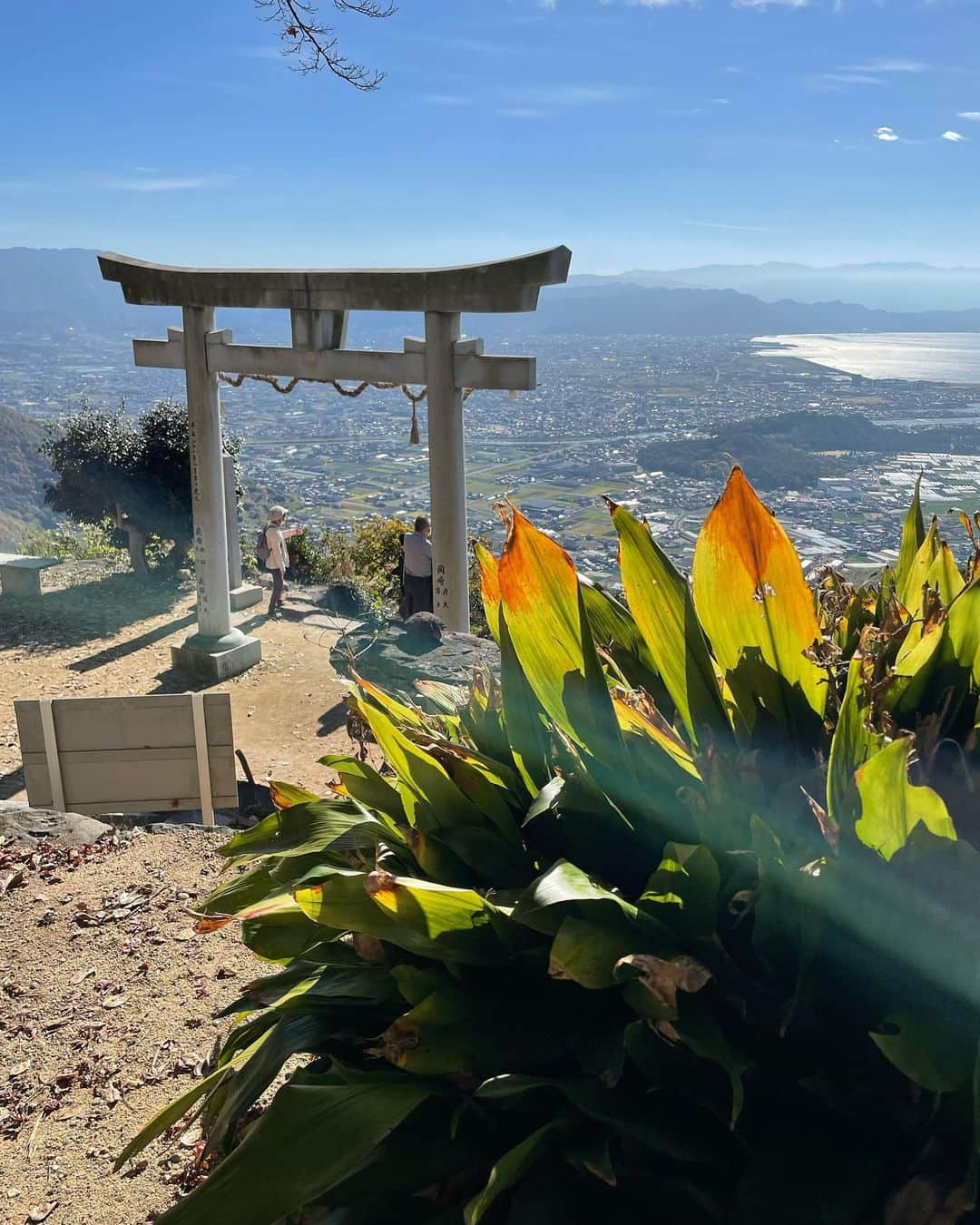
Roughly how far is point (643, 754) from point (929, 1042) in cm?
37

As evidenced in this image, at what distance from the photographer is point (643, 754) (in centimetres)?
106

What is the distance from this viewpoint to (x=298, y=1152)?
95 cm

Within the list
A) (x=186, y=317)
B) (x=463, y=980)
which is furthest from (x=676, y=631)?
(x=186, y=317)

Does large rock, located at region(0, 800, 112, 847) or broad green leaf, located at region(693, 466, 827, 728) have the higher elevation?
broad green leaf, located at region(693, 466, 827, 728)

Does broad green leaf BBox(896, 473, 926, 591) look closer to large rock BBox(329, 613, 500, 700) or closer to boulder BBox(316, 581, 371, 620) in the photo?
large rock BBox(329, 613, 500, 700)

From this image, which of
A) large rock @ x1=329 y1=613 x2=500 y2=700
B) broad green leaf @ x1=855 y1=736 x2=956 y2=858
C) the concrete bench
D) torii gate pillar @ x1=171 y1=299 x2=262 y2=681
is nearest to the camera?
broad green leaf @ x1=855 y1=736 x2=956 y2=858

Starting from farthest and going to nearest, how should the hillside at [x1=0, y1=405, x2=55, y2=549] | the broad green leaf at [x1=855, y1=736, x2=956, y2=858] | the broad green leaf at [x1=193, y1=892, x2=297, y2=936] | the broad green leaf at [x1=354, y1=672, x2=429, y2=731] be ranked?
the hillside at [x1=0, y1=405, x2=55, y2=549]
the broad green leaf at [x1=354, y1=672, x2=429, y2=731]
the broad green leaf at [x1=193, y1=892, x2=297, y2=936]
the broad green leaf at [x1=855, y1=736, x2=956, y2=858]

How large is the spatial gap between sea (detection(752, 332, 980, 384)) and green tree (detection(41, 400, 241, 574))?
33.2ft

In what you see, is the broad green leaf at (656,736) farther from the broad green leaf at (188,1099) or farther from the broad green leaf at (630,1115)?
the broad green leaf at (188,1099)

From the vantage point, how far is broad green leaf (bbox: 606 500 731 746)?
111 cm

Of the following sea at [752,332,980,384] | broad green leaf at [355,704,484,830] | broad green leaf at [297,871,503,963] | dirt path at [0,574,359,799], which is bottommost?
dirt path at [0,574,359,799]

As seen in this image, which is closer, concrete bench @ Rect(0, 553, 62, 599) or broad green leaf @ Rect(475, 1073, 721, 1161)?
broad green leaf @ Rect(475, 1073, 721, 1161)

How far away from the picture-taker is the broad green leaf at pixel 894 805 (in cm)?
81

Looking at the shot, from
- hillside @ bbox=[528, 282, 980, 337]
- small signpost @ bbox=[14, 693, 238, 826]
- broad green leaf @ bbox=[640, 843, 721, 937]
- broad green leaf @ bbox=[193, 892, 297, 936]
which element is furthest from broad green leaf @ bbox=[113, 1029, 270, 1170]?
hillside @ bbox=[528, 282, 980, 337]
